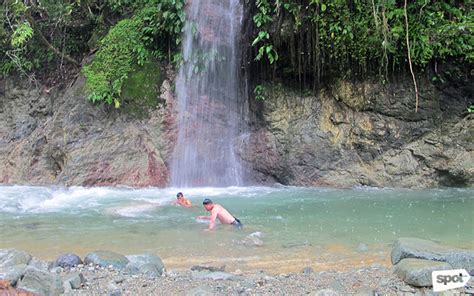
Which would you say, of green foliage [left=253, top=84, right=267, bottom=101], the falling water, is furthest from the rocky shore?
green foliage [left=253, top=84, right=267, bottom=101]

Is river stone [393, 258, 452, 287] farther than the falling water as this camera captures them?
No

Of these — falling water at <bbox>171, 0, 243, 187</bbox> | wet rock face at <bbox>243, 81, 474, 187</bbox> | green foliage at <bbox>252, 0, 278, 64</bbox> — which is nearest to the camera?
wet rock face at <bbox>243, 81, 474, 187</bbox>

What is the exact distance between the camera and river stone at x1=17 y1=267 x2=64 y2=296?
12.6 ft

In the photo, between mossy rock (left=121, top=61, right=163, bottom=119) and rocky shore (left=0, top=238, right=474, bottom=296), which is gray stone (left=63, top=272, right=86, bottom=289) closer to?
rocky shore (left=0, top=238, right=474, bottom=296)

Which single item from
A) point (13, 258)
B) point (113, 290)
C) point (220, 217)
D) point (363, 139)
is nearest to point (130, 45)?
point (363, 139)

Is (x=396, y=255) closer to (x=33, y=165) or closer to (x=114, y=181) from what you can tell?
(x=114, y=181)

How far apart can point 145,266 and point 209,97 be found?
7.34m

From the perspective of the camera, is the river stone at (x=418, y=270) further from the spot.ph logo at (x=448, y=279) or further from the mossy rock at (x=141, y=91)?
the mossy rock at (x=141, y=91)

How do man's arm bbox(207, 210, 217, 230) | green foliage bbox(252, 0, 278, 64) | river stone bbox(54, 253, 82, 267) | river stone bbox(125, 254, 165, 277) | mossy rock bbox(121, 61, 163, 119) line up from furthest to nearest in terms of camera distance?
mossy rock bbox(121, 61, 163, 119), green foliage bbox(252, 0, 278, 64), man's arm bbox(207, 210, 217, 230), river stone bbox(54, 253, 82, 267), river stone bbox(125, 254, 165, 277)

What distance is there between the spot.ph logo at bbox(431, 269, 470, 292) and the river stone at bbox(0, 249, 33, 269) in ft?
12.8

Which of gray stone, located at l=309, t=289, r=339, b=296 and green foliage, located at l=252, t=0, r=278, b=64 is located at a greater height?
green foliage, located at l=252, t=0, r=278, b=64

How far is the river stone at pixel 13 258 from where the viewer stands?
4.75 m

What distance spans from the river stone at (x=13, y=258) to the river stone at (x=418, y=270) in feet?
12.1

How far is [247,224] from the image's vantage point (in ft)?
23.3
